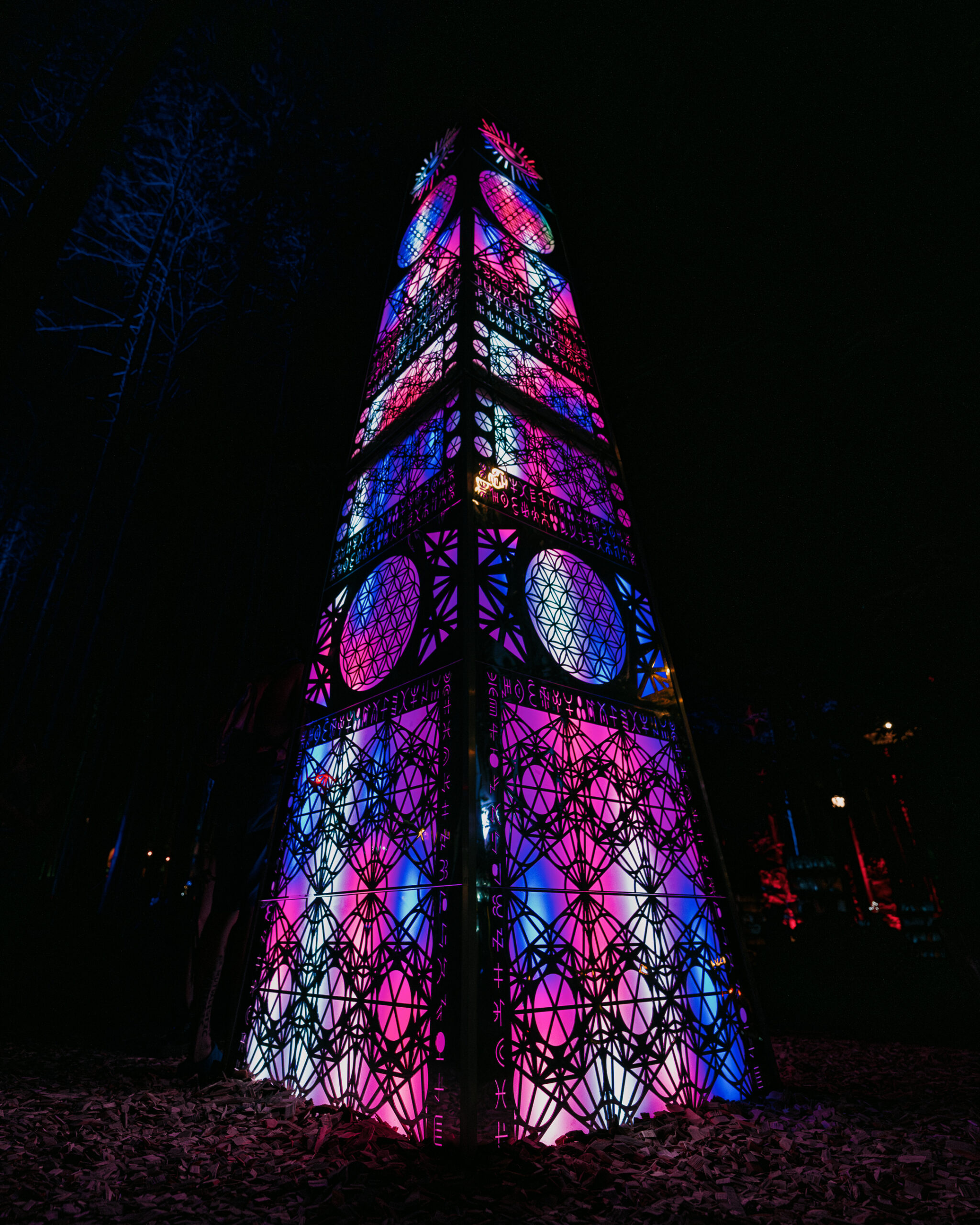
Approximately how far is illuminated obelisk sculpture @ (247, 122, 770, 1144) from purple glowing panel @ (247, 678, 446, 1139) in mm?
14

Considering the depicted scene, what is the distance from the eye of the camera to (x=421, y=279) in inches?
220

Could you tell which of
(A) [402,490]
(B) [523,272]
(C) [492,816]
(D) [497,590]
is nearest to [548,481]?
(A) [402,490]

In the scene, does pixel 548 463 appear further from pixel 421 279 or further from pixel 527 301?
pixel 421 279

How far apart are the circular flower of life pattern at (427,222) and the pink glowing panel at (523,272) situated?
800 millimetres

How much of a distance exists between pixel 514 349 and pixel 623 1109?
510 cm

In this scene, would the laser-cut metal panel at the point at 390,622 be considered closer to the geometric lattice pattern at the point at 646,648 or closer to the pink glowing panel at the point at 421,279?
the geometric lattice pattern at the point at 646,648

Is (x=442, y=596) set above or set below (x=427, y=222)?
below

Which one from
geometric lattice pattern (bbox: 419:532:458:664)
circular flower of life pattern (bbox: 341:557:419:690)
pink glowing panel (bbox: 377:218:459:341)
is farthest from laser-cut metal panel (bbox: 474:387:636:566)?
pink glowing panel (bbox: 377:218:459:341)

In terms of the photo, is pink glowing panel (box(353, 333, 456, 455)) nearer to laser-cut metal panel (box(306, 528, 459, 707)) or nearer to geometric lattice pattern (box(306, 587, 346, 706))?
laser-cut metal panel (box(306, 528, 459, 707))

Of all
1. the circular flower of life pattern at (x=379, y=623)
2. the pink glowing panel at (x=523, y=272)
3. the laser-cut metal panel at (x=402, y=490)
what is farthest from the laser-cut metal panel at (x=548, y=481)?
the pink glowing panel at (x=523, y=272)

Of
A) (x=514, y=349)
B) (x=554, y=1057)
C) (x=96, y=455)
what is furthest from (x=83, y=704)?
(x=554, y=1057)

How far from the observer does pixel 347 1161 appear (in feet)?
6.63

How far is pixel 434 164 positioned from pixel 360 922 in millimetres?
8619

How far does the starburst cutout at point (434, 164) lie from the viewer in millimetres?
6676
